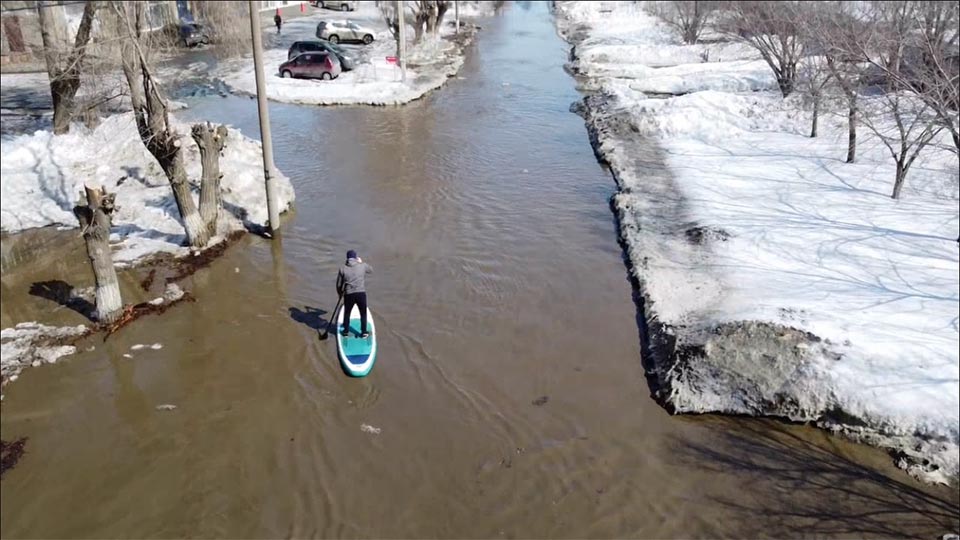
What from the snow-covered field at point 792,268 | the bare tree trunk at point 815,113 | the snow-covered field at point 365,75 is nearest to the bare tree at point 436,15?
the snow-covered field at point 365,75

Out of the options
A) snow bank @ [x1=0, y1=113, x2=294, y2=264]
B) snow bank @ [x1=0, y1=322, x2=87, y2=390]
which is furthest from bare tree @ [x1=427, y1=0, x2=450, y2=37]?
snow bank @ [x1=0, y1=322, x2=87, y2=390]

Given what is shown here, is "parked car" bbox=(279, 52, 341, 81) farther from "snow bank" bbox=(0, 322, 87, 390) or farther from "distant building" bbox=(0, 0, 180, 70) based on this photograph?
"snow bank" bbox=(0, 322, 87, 390)

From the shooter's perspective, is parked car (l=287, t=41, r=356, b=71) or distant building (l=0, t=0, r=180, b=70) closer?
distant building (l=0, t=0, r=180, b=70)

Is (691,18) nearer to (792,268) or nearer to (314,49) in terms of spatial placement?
(314,49)

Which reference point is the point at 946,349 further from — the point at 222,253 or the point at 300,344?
the point at 222,253

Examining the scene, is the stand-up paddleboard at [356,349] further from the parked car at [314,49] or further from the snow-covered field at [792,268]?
the parked car at [314,49]

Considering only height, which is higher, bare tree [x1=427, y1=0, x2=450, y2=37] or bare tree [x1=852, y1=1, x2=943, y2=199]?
bare tree [x1=427, y1=0, x2=450, y2=37]
